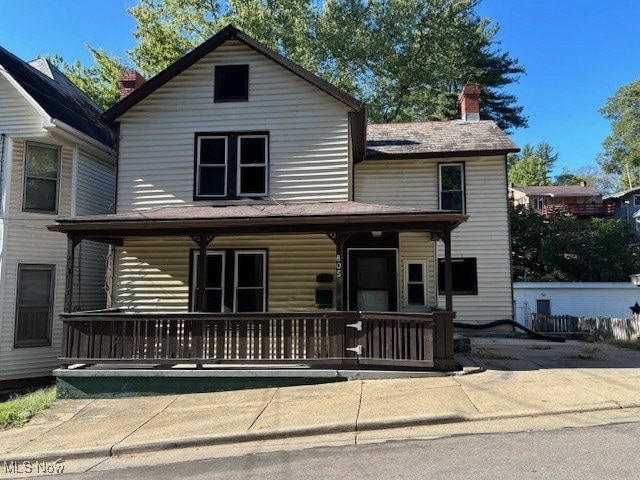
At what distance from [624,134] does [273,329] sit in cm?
5380

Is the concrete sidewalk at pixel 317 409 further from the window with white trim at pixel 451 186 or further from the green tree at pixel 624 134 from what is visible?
the green tree at pixel 624 134

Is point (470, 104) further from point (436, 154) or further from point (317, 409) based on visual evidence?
point (317, 409)

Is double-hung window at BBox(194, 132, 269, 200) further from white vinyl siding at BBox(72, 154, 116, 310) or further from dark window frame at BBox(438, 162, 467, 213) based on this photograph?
dark window frame at BBox(438, 162, 467, 213)

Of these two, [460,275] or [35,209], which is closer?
[35,209]

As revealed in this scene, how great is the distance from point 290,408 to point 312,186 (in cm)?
592

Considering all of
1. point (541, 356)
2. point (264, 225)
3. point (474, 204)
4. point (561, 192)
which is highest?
point (561, 192)

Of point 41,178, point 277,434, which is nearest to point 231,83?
point 41,178

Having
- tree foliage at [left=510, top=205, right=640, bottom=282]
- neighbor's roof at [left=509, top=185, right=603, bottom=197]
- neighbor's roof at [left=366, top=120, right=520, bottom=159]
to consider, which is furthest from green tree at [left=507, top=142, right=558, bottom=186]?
neighbor's roof at [left=366, top=120, right=520, bottom=159]

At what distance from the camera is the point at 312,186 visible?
1162 cm

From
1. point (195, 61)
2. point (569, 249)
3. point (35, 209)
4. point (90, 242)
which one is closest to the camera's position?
point (195, 61)

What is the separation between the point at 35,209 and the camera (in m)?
12.1

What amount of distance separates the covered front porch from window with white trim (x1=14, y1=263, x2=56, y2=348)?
3.59 meters

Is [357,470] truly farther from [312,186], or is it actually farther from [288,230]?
[312,186]

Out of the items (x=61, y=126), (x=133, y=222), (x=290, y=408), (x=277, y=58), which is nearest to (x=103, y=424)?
(x=290, y=408)
